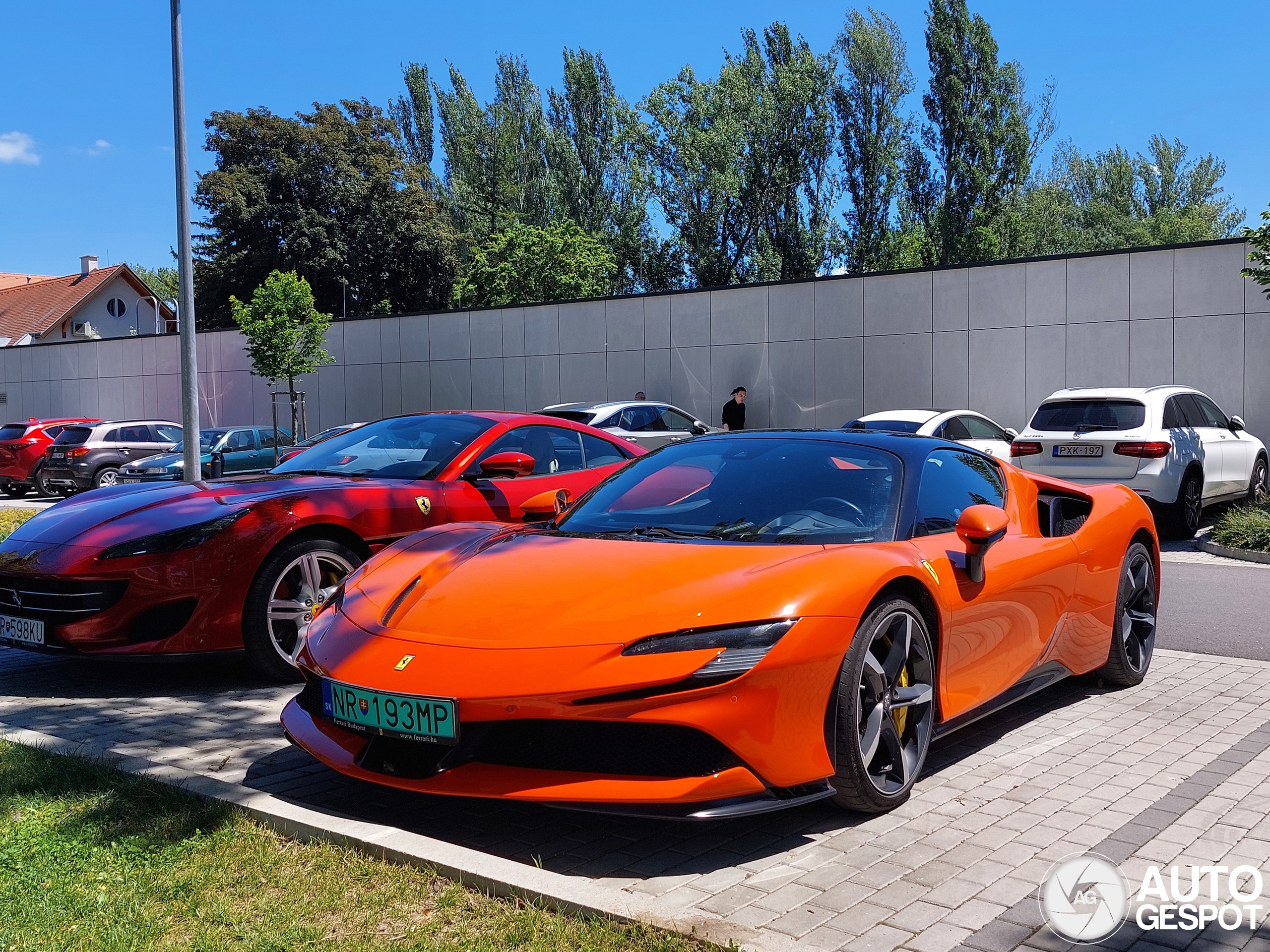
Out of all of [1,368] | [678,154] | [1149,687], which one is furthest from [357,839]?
[678,154]

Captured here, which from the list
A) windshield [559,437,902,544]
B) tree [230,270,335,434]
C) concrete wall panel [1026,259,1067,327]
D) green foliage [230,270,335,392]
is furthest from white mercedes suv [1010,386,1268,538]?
green foliage [230,270,335,392]

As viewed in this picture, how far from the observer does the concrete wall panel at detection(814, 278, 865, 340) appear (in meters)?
22.9

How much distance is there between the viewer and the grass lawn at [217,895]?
2824 millimetres

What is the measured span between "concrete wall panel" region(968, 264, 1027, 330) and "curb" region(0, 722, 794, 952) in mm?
19446

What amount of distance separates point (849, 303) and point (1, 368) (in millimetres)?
31730

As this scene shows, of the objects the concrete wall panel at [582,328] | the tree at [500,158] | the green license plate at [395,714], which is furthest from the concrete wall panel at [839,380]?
the tree at [500,158]

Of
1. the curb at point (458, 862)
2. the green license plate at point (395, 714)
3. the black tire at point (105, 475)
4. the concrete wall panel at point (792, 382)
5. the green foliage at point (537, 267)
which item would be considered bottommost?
the curb at point (458, 862)

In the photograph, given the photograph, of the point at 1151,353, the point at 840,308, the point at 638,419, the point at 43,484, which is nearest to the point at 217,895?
the point at 638,419

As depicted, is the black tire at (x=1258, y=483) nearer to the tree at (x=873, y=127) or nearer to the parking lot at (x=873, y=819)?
the parking lot at (x=873, y=819)

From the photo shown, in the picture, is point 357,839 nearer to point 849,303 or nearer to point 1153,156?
point 849,303

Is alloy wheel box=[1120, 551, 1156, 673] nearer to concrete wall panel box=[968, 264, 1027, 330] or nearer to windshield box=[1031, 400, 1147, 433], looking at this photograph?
windshield box=[1031, 400, 1147, 433]

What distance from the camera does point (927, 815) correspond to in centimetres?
384

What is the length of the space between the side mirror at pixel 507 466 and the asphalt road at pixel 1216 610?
A: 4.09 m

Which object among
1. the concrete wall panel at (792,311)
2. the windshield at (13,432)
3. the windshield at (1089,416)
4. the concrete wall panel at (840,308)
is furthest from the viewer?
the concrete wall panel at (792,311)
